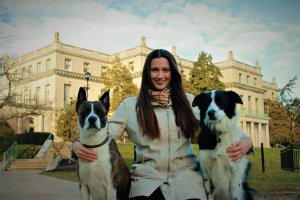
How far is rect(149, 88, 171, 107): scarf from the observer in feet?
14.6

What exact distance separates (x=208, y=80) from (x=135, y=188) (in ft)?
142

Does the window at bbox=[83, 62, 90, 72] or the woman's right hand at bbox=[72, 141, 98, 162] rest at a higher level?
the window at bbox=[83, 62, 90, 72]

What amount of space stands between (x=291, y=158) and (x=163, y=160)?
15.0 metres

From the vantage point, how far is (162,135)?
429 centimetres

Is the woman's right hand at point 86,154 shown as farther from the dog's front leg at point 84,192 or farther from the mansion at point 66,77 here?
the mansion at point 66,77

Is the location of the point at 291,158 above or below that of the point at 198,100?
below

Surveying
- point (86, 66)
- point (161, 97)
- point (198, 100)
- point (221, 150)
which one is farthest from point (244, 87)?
point (221, 150)

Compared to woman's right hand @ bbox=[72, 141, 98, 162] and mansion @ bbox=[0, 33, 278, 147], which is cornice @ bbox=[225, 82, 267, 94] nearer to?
mansion @ bbox=[0, 33, 278, 147]

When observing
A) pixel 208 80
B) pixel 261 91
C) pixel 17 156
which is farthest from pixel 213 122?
pixel 261 91

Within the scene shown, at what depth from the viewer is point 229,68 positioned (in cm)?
6806

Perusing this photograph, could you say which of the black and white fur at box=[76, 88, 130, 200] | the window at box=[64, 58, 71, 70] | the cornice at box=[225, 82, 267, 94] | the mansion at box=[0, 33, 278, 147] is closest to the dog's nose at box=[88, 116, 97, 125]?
the black and white fur at box=[76, 88, 130, 200]

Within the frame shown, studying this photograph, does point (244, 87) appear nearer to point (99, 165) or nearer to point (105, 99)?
point (105, 99)

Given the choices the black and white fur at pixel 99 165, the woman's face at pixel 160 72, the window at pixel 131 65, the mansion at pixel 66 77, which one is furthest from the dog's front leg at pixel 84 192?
the window at pixel 131 65

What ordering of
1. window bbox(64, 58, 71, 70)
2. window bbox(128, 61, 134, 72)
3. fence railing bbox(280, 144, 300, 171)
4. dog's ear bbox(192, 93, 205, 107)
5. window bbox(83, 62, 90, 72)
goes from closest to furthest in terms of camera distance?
dog's ear bbox(192, 93, 205, 107), fence railing bbox(280, 144, 300, 171), window bbox(64, 58, 71, 70), window bbox(128, 61, 134, 72), window bbox(83, 62, 90, 72)
